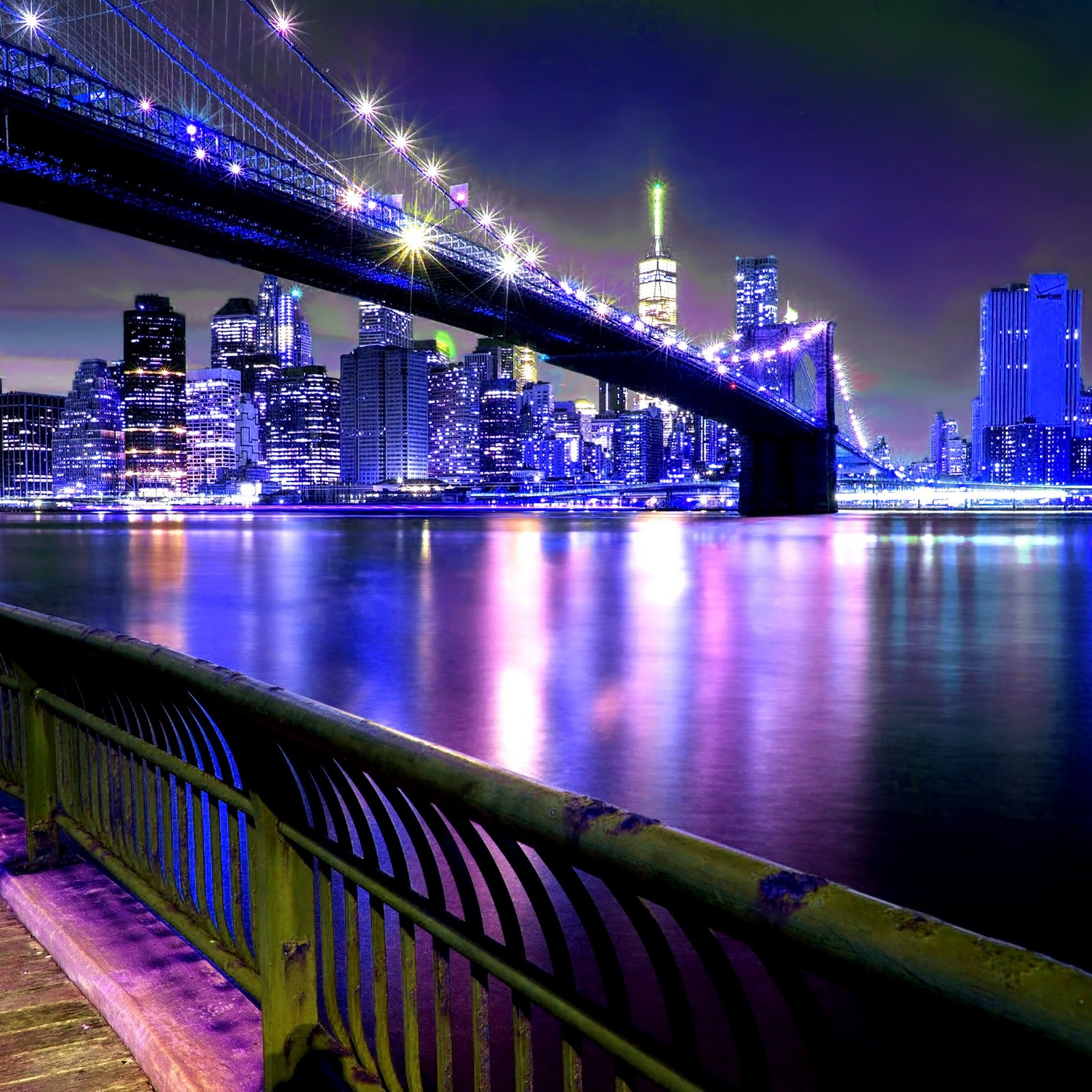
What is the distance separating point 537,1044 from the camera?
3816 millimetres

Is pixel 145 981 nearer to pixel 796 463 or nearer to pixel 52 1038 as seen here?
pixel 52 1038

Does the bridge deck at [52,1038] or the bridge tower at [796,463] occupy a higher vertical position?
the bridge tower at [796,463]

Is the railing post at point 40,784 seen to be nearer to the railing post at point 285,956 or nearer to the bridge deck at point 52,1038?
the bridge deck at point 52,1038

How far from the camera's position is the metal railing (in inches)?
50.8

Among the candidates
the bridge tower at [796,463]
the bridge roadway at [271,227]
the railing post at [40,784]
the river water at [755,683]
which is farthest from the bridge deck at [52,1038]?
the bridge tower at [796,463]

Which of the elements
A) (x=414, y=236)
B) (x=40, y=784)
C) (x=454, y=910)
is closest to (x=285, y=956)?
(x=40, y=784)

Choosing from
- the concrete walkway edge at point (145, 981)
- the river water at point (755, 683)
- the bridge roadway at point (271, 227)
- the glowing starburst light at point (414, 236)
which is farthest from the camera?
the glowing starburst light at point (414, 236)

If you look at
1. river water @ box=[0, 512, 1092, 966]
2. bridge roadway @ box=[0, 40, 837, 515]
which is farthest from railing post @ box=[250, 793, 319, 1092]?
bridge roadway @ box=[0, 40, 837, 515]

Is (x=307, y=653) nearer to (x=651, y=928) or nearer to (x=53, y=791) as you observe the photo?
(x=53, y=791)

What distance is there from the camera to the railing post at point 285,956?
2.63 metres

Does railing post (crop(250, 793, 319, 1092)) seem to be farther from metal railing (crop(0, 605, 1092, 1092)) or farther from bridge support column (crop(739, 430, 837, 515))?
bridge support column (crop(739, 430, 837, 515))

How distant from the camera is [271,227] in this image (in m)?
44.8

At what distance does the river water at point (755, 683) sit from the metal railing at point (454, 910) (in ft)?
6.43

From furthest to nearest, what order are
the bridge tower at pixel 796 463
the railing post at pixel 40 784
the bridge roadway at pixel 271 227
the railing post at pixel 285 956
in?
the bridge tower at pixel 796 463 < the bridge roadway at pixel 271 227 < the railing post at pixel 40 784 < the railing post at pixel 285 956
